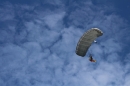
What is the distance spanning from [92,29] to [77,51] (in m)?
6.03

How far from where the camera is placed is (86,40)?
52.3m

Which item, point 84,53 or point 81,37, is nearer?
point 81,37

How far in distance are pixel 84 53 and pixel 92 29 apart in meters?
6.46

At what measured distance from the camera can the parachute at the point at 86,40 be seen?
50.8 metres

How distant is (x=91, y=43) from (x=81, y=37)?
10.5 ft

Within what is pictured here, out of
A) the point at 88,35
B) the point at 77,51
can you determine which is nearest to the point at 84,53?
the point at 77,51

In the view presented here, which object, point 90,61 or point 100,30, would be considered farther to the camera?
point 90,61

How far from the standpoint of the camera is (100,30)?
50875 millimetres

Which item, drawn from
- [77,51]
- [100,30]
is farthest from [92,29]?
[77,51]

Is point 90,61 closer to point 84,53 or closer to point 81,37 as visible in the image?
point 84,53

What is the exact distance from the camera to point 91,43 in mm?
53875

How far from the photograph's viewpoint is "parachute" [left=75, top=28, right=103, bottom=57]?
50.8m

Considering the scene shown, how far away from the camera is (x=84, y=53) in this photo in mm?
55156

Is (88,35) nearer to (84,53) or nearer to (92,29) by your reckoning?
(92,29)
